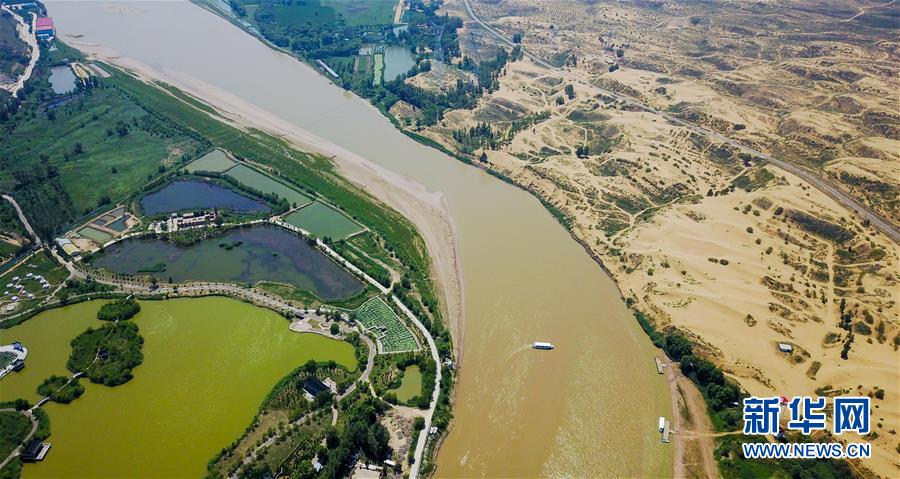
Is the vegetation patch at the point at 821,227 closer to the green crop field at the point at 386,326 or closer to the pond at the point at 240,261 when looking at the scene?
the green crop field at the point at 386,326

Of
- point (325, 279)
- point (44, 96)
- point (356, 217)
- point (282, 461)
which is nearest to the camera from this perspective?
point (282, 461)

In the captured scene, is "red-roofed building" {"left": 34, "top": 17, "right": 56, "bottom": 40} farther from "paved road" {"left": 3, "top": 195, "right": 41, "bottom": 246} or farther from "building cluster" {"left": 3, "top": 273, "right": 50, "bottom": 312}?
"building cluster" {"left": 3, "top": 273, "right": 50, "bottom": 312}

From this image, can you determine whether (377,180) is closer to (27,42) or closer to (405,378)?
(405,378)

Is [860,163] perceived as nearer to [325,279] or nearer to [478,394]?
[478,394]

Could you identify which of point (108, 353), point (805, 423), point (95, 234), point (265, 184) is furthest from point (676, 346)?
point (95, 234)

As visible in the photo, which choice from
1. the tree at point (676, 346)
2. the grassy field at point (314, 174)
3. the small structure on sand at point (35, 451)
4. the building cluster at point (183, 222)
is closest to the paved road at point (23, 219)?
the building cluster at point (183, 222)

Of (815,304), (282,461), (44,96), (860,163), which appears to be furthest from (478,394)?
(44,96)
